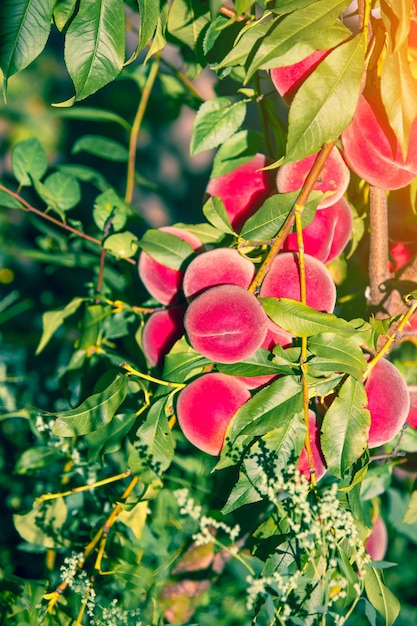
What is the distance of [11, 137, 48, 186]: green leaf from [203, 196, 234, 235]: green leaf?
0.33 meters

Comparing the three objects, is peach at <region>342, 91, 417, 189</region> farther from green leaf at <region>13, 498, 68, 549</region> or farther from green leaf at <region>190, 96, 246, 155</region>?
green leaf at <region>13, 498, 68, 549</region>

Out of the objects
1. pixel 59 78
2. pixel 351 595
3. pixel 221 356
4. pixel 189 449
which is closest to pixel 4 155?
pixel 59 78

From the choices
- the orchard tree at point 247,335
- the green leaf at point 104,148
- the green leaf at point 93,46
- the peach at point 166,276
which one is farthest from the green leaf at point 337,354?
the green leaf at point 104,148

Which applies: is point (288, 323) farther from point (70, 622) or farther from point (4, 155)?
point (4, 155)

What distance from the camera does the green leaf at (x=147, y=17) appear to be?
55 centimetres

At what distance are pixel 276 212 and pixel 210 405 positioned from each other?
21cm

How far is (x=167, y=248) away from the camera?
2.45 feet

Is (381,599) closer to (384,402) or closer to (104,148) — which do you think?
(384,402)

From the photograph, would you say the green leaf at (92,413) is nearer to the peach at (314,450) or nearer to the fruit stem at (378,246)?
the peach at (314,450)

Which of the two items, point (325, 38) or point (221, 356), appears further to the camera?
point (221, 356)

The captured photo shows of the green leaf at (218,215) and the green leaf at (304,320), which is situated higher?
the green leaf at (218,215)

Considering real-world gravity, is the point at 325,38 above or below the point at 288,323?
above

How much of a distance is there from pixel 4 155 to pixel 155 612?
168cm

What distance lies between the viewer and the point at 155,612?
0.72m
